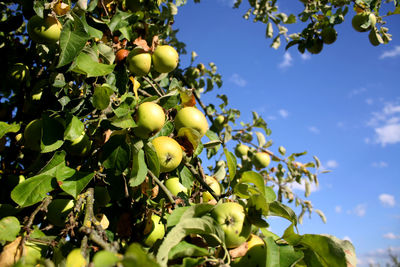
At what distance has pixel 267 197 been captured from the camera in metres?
0.99

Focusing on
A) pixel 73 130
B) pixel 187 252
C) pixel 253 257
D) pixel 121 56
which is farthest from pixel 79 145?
pixel 253 257

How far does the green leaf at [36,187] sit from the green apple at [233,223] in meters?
0.64

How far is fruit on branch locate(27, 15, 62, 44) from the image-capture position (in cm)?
132

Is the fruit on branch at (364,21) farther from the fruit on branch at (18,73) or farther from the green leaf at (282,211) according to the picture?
the fruit on branch at (18,73)

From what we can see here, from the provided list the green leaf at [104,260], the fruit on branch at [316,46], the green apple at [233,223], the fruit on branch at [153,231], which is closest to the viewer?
the green leaf at [104,260]

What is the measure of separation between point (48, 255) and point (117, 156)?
1.52ft

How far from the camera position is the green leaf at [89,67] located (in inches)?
47.6

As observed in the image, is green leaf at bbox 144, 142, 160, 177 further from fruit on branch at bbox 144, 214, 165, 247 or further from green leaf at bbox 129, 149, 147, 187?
fruit on branch at bbox 144, 214, 165, 247

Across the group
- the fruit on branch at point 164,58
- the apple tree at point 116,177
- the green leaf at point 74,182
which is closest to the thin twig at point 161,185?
the apple tree at point 116,177

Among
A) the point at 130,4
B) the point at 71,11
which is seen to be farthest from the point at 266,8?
the point at 71,11

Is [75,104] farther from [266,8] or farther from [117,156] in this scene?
[266,8]

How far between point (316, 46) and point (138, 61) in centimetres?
221

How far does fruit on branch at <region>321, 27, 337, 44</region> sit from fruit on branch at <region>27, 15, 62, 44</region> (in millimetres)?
2447

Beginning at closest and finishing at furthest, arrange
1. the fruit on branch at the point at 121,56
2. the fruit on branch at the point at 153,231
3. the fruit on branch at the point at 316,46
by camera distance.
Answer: the fruit on branch at the point at 153,231 < the fruit on branch at the point at 121,56 < the fruit on branch at the point at 316,46
